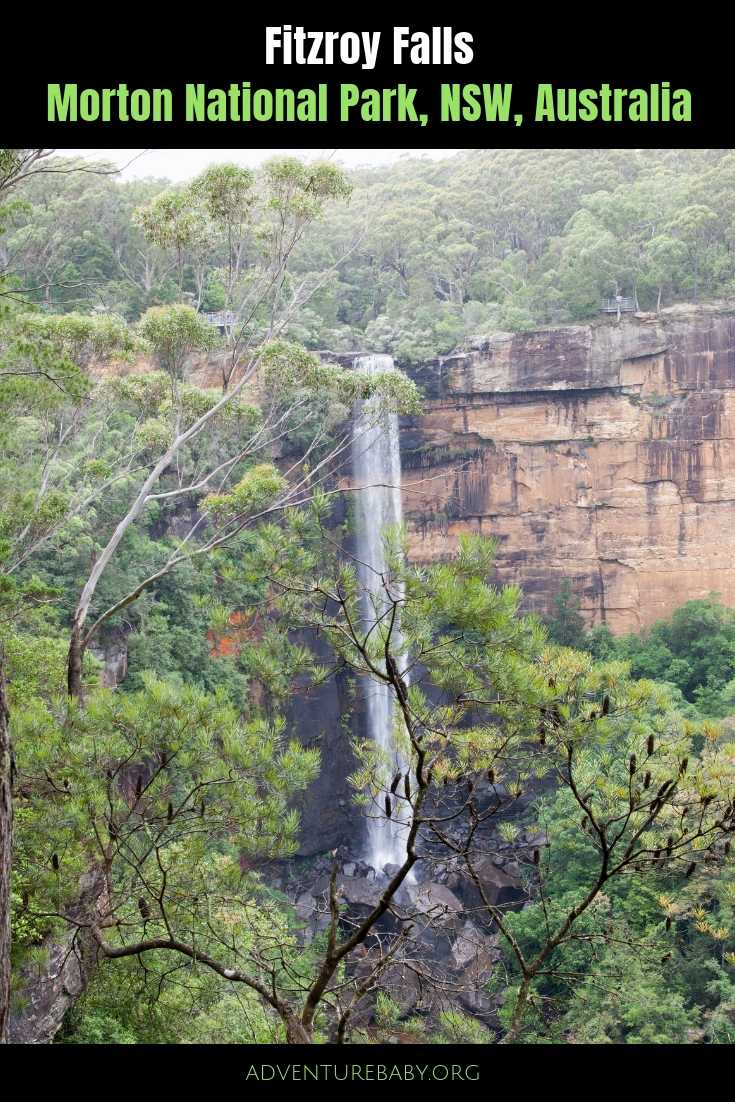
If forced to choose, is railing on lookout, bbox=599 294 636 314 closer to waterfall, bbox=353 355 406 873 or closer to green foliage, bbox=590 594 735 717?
waterfall, bbox=353 355 406 873

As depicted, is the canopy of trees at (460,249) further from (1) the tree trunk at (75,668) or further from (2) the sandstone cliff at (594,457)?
(1) the tree trunk at (75,668)

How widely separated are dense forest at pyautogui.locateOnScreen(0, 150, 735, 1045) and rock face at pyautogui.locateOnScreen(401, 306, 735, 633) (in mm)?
1133

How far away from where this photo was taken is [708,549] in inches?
685

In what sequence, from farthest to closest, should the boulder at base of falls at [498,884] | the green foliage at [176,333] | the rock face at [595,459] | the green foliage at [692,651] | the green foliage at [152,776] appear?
the rock face at [595,459] → the green foliage at [692,651] → the boulder at base of falls at [498,884] → the green foliage at [176,333] → the green foliage at [152,776]

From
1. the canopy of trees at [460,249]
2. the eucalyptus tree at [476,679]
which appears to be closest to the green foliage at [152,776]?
the eucalyptus tree at [476,679]

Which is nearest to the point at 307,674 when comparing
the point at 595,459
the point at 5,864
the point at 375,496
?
the point at 375,496

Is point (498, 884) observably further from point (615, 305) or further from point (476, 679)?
point (615, 305)

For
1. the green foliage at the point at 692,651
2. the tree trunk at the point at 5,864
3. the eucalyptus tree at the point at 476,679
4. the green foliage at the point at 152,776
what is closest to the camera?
the tree trunk at the point at 5,864

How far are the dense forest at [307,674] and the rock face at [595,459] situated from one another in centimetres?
113

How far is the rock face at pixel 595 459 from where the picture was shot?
1728cm

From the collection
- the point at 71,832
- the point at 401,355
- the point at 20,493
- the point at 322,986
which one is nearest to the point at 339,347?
the point at 401,355

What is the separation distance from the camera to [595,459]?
18.0 m

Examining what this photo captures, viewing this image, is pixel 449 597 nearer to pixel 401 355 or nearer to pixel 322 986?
pixel 322 986

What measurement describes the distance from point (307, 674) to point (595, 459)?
893cm
